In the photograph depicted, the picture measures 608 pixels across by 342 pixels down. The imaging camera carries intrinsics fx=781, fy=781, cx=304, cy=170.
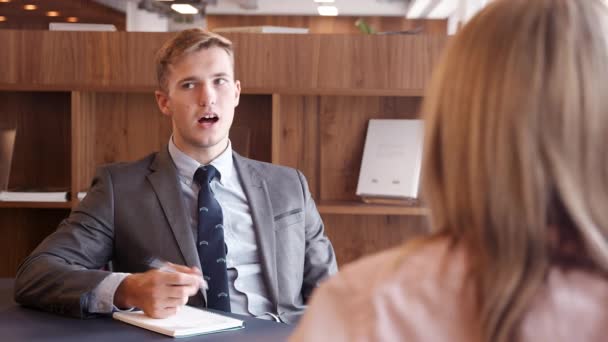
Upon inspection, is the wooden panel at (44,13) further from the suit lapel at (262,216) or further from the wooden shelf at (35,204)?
the suit lapel at (262,216)

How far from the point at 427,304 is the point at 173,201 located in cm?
150

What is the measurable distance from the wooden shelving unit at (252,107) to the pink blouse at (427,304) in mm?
2503

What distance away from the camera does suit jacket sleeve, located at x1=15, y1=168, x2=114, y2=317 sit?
1677 mm

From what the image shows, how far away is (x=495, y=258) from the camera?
0.68 m

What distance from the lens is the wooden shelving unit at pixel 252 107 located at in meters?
3.25

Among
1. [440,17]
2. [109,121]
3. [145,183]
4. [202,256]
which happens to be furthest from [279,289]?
[440,17]

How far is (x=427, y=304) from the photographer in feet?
2.22

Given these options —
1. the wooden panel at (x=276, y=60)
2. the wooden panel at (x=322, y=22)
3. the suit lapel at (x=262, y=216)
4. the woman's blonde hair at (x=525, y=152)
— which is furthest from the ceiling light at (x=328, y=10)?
the woman's blonde hair at (x=525, y=152)

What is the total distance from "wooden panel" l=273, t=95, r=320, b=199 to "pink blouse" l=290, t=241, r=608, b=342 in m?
2.74

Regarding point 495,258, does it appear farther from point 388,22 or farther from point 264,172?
point 388,22

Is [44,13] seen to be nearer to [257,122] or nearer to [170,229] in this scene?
[257,122]

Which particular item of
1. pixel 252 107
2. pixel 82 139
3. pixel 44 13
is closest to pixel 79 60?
pixel 82 139

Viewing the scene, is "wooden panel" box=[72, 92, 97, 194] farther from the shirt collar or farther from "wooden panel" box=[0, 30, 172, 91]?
the shirt collar

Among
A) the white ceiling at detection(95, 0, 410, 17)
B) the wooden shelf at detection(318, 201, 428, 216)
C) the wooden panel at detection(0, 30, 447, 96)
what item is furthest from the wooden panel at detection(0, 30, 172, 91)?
the white ceiling at detection(95, 0, 410, 17)
